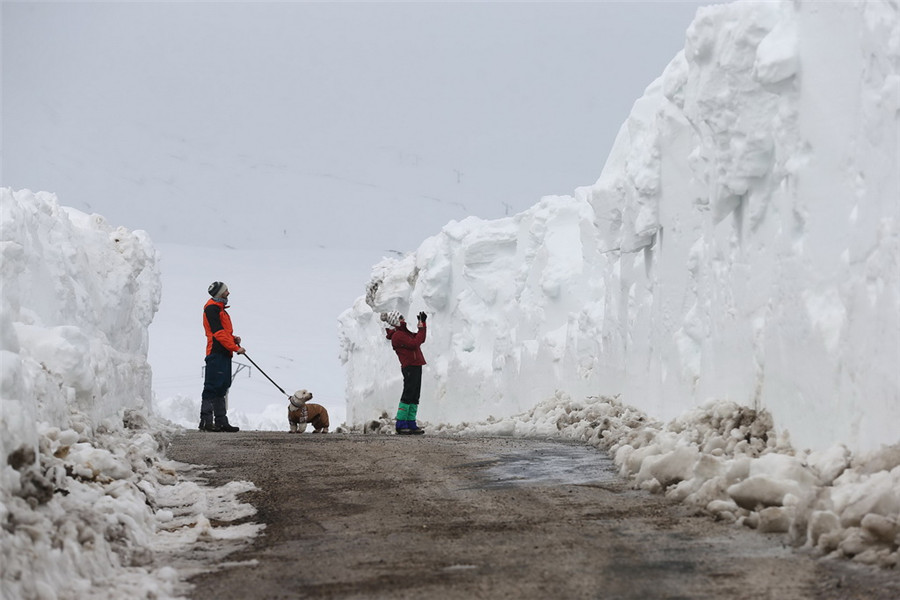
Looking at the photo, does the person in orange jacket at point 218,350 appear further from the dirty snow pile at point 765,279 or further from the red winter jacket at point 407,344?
the dirty snow pile at point 765,279

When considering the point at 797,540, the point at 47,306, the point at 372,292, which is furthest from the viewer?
the point at 372,292

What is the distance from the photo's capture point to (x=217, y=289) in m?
13.1

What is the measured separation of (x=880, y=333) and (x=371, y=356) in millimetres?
28805

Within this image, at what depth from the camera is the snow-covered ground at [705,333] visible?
180 inches

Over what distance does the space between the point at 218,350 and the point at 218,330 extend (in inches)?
9.8

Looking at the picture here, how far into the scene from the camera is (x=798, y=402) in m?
6.48

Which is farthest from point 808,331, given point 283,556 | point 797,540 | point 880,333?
point 283,556

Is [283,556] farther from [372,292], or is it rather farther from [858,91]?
[372,292]

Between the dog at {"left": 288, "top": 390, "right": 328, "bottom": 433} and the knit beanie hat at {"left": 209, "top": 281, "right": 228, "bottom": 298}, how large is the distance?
5.25ft

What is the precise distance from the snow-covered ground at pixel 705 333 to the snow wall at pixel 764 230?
2 centimetres

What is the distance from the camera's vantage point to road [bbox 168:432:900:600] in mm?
4051

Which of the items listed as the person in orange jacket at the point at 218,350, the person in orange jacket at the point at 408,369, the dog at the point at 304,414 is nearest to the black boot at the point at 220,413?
the person in orange jacket at the point at 218,350

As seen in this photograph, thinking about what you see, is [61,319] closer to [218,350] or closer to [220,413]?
[218,350]

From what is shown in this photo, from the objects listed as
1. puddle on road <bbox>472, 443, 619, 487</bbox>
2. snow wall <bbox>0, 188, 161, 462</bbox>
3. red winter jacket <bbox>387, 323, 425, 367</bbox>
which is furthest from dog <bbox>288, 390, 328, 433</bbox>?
puddle on road <bbox>472, 443, 619, 487</bbox>
